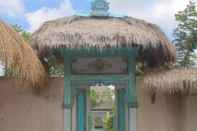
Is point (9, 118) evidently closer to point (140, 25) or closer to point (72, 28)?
point (72, 28)

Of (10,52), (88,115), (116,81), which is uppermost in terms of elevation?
(10,52)

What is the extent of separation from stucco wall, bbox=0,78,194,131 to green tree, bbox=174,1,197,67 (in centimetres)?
241

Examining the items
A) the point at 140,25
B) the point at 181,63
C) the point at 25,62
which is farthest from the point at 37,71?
the point at 181,63

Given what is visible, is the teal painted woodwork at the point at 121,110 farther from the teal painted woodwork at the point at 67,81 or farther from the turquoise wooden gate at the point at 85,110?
the teal painted woodwork at the point at 67,81

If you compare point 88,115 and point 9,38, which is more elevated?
point 9,38

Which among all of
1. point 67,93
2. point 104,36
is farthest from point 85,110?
point 104,36

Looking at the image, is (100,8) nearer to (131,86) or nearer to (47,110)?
(131,86)

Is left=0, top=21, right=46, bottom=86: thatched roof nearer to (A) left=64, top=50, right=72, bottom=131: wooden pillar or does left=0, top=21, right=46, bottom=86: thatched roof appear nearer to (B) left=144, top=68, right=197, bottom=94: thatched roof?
(A) left=64, top=50, right=72, bottom=131: wooden pillar

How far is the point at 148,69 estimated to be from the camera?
1010 cm

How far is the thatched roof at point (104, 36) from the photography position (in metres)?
9.05

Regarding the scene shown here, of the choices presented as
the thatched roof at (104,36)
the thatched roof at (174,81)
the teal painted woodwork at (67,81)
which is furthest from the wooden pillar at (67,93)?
the thatched roof at (174,81)

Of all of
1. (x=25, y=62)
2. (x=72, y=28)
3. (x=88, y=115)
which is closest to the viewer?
(x=25, y=62)

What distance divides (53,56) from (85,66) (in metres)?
0.77

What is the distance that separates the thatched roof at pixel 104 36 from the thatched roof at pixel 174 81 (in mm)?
589
